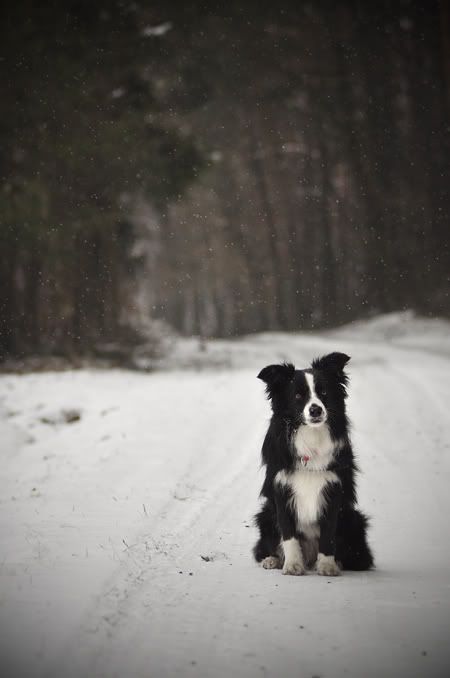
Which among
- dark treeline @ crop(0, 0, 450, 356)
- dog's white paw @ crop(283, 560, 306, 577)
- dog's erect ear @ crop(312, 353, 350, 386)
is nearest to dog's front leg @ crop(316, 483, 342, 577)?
dog's white paw @ crop(283, 560, 306, 577)

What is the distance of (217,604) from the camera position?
422cm

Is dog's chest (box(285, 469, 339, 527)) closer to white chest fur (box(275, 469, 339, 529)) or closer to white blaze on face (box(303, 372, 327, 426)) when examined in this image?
white chest fur (box(275, 469, 339, 529))

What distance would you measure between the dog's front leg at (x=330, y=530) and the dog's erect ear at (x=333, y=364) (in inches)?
37.4

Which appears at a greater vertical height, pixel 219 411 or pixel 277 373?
pixel 277 373

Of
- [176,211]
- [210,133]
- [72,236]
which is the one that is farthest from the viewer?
[176,211]

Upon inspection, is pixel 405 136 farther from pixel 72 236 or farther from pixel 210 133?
pixel 72 236

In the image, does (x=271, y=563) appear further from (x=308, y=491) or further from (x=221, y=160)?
(x=221, y=160)

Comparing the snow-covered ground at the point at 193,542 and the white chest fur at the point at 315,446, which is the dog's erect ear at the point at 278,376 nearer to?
the white chest fur at the point at 315,446

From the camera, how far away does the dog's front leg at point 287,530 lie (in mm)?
5059

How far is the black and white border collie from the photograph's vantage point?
16.5 ft

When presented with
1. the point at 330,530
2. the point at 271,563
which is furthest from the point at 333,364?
the point at 271,563

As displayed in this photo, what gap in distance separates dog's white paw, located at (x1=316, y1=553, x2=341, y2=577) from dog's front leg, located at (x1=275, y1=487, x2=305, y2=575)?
0.50 ft

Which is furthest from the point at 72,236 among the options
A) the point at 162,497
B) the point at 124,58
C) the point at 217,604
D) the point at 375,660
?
the point at 375,660

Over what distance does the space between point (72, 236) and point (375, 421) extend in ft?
35.0
